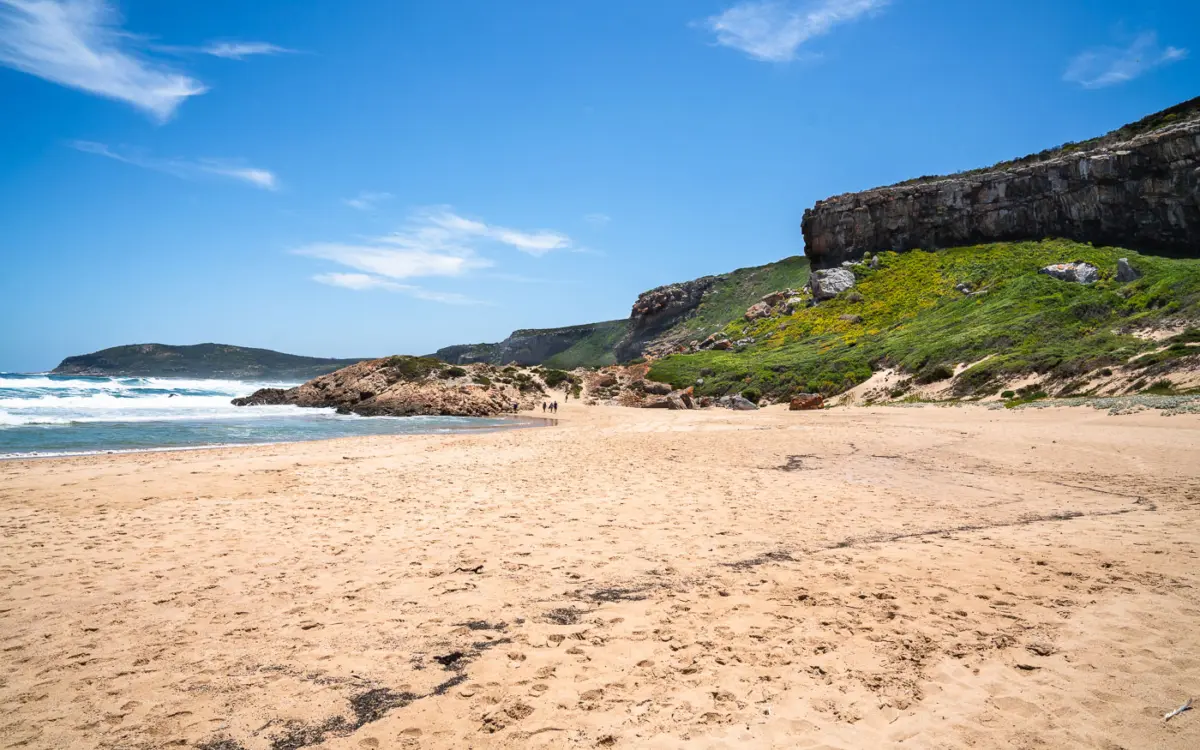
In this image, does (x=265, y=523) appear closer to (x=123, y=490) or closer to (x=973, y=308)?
(x=123, y=490)

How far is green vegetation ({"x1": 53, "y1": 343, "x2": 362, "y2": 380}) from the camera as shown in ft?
491

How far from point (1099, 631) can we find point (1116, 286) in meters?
41.1

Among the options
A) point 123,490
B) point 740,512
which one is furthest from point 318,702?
point 123,490

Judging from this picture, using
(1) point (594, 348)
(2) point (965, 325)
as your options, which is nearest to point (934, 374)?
(2) point (965, 325)

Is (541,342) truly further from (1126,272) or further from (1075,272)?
(1126,272)

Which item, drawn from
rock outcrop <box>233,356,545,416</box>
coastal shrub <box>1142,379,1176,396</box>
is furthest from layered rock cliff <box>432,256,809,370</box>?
coastal shrub <box>1142,379,1176,396</box>

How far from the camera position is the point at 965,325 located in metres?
36.2

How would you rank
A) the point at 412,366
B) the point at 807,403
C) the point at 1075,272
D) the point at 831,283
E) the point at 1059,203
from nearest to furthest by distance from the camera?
the point at 807,403, the point at 1075,272, the point at 412,366, the point at 1059,203, the point at 831,283

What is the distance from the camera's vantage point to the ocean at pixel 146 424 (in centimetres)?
1989

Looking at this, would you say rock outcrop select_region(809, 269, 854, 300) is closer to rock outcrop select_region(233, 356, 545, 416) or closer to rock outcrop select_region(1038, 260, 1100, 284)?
rock outcrop select_region(1038, 260, 1100, 284)

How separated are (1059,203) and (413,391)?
5468 cm

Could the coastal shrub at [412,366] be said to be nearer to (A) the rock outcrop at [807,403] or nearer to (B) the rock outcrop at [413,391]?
(B) the rock outcrop at [413,391]

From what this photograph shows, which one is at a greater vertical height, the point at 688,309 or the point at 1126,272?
the point at 688,309

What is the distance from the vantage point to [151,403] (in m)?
42.1
